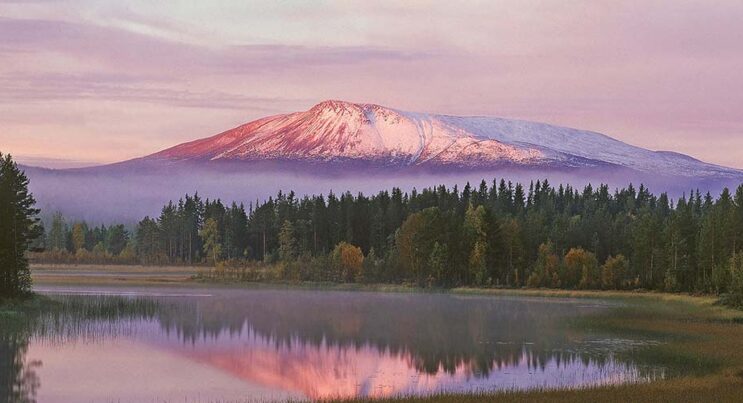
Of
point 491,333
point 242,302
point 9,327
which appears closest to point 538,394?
point 491,333

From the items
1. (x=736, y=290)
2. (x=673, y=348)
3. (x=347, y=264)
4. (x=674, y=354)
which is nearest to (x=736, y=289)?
(x=736, y=290)

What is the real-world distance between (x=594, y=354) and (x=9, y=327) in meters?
43.2

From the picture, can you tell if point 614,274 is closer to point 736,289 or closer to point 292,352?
point 736,289

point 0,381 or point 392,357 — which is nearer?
point 0,381

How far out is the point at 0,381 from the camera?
53.3 meters

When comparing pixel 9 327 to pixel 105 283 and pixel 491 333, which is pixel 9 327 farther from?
pixel 105 283

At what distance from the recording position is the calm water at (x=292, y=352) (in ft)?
176

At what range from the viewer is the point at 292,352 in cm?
7106

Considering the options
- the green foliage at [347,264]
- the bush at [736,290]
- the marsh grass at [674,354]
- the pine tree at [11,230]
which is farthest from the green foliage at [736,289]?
the green foliage at [347,264]

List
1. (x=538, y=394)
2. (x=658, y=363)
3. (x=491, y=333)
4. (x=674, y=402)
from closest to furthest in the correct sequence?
(x=674, y=402) < (x=538, y=394) < (x=658, y=363) < (x=491, y=333)

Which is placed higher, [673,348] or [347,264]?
[347,264]

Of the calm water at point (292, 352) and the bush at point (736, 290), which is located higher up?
the bush at point (736, 290)

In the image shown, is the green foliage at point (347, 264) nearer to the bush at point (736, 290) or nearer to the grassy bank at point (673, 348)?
the grassy bank at point (673, 348)

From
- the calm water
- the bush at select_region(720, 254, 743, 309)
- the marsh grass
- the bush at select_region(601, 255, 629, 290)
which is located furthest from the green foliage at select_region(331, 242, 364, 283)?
the bush at select_region(720, 254, 743, 309)
